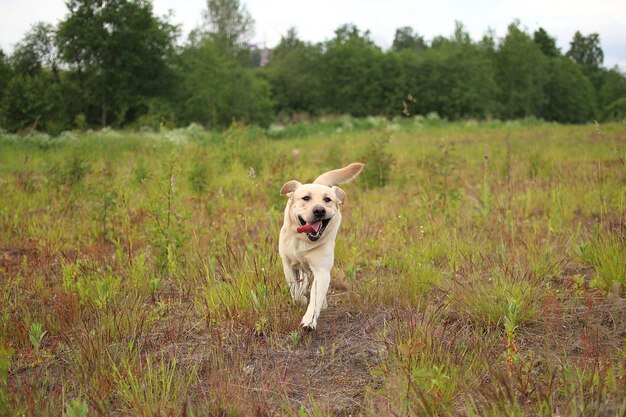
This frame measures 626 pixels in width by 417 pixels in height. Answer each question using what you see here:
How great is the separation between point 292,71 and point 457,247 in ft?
141

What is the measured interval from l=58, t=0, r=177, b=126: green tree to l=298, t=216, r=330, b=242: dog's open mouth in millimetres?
25630

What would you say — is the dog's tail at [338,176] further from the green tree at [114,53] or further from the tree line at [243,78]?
the green tree at [114,53]

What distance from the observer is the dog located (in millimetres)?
3369

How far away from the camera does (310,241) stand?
3539 mm

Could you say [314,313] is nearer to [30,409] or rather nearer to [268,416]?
[268,416]

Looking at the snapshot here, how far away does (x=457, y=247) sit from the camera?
4.50 m

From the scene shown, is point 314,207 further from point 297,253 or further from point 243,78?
point 243,78

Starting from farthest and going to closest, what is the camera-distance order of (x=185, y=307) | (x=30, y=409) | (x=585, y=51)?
(x=585, y=51)
(x=185, y=307)
(x=30, y=409)

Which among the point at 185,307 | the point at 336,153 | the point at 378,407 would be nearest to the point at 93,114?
the point at 336,153

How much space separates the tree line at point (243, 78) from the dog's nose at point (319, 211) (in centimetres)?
632

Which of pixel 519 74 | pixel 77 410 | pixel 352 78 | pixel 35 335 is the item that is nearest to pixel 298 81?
pixel 352 78

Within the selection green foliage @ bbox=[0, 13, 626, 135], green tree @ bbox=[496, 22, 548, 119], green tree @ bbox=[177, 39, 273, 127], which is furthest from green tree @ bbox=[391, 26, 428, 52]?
green tree @ bbox=[177, 39, 273, 127]

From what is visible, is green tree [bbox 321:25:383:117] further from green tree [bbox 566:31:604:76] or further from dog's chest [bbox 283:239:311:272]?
green tree [bbox 566:31:604:76]

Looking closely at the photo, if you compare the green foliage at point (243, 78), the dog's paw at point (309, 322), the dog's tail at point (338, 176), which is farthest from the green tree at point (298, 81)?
the dog's paw at point (309, 322)
